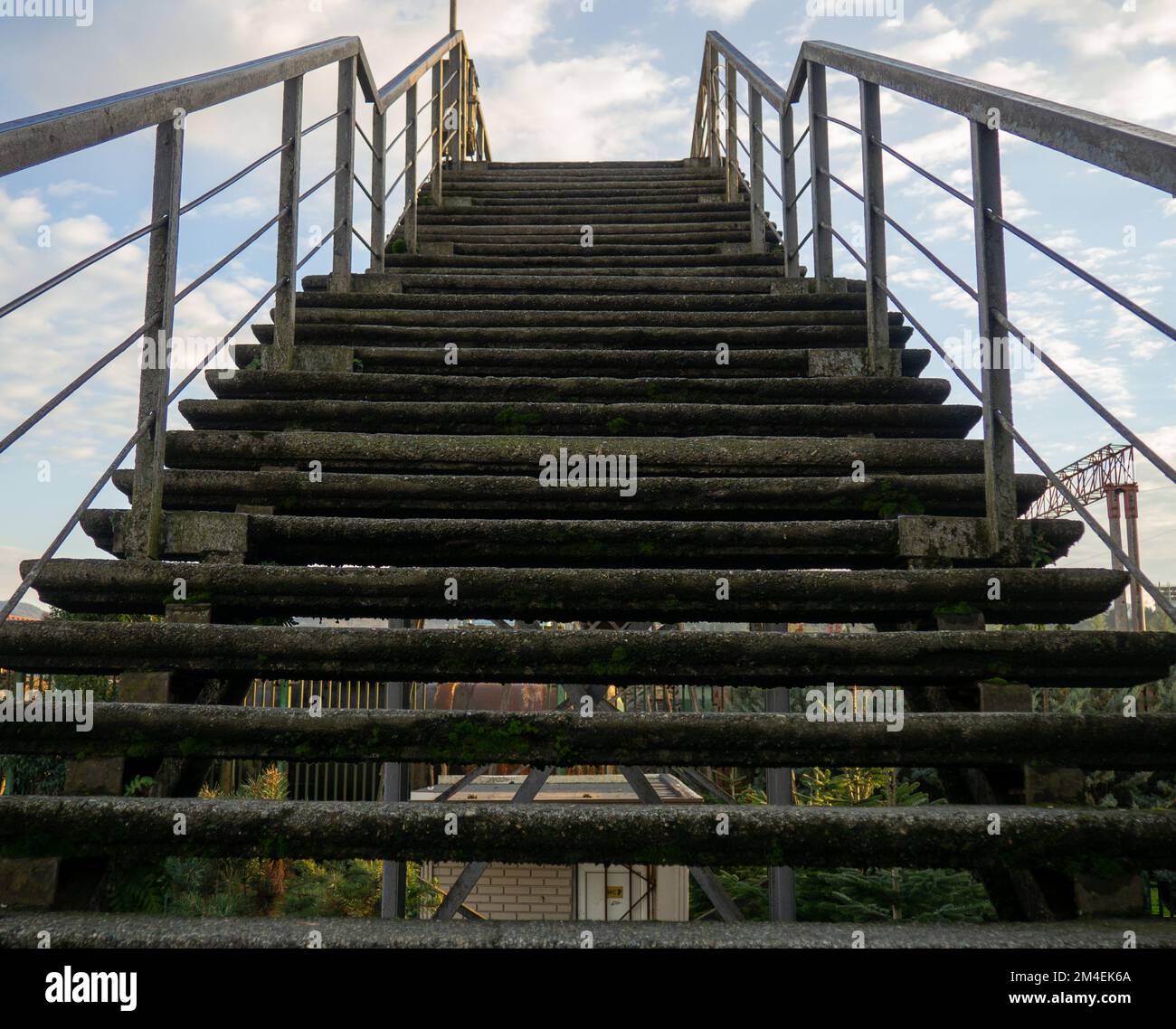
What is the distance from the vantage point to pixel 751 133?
550cm

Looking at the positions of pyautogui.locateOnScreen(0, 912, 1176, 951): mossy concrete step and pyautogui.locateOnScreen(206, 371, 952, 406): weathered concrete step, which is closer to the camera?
pyautogui.locateOnScreen(0, 912, 1176, 951): mossy concrete step

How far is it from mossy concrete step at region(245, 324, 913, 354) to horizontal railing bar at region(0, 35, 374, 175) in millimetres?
1012

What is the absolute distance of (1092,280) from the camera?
1945 mm

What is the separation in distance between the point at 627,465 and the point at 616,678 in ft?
2.97

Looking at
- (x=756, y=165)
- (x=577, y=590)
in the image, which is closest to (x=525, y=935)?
(x=577, y=590)

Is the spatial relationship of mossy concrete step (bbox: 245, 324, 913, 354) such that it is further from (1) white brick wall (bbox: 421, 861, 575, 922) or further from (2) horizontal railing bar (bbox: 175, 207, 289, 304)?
(1) white brick wall (bbox: 421, 861, 575, 922)

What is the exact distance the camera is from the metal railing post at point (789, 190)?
4742 mm

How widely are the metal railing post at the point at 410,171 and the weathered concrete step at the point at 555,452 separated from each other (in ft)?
10.3

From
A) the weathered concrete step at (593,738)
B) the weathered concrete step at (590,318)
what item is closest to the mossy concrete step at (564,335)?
the weathered concrete step at (590,318)

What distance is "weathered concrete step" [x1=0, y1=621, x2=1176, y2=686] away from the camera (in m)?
2.07

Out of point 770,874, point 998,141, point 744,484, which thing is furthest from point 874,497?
point 770,874

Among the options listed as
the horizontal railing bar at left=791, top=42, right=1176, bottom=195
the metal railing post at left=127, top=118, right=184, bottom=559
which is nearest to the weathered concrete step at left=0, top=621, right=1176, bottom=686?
the metal railing post at left=127, top=118, right=184, bottom=559

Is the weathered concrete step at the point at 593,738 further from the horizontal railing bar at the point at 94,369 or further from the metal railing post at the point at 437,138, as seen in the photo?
the metal railing post at the point at 437,138

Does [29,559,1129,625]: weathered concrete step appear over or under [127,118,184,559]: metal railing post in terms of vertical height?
under
